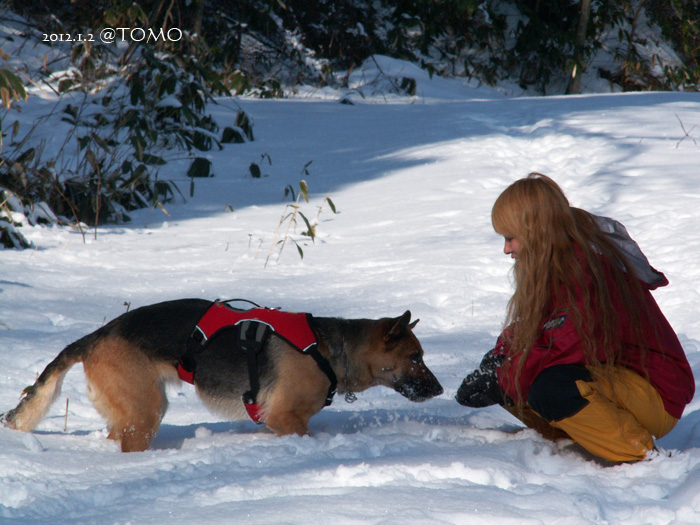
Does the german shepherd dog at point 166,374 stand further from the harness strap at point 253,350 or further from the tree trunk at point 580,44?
the tree trunk at point 580,44

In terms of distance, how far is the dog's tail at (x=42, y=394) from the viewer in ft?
10.7

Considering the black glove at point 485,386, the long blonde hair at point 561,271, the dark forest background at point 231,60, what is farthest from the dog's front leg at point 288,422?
the dark forest background at point 231,60

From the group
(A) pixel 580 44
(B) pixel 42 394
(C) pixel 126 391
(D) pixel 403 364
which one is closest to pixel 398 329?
(D) pixel 403 364

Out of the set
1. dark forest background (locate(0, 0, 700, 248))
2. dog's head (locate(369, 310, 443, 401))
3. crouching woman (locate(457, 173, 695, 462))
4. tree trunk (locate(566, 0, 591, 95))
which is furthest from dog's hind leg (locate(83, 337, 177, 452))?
tree trunk (locate(566, 0, 591, 95))

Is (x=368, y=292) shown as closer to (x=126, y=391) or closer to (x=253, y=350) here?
(x=253, y=350)

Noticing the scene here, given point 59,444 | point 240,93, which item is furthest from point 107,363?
point 240,93

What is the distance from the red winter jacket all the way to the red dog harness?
112 cm

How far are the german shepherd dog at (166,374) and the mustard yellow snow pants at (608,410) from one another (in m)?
1.04

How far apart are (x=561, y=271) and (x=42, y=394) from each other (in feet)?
8.48

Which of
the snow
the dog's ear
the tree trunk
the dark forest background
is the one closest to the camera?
the snow

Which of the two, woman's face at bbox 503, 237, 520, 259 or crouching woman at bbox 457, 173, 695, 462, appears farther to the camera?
woman's face at bbox 503, 237, 520, 259

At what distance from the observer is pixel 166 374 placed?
3.40m

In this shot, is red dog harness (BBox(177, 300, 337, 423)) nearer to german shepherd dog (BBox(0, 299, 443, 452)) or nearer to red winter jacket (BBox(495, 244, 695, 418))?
german shepherd dog (BBox(0, 299, 443, 452))

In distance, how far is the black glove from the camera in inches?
131
